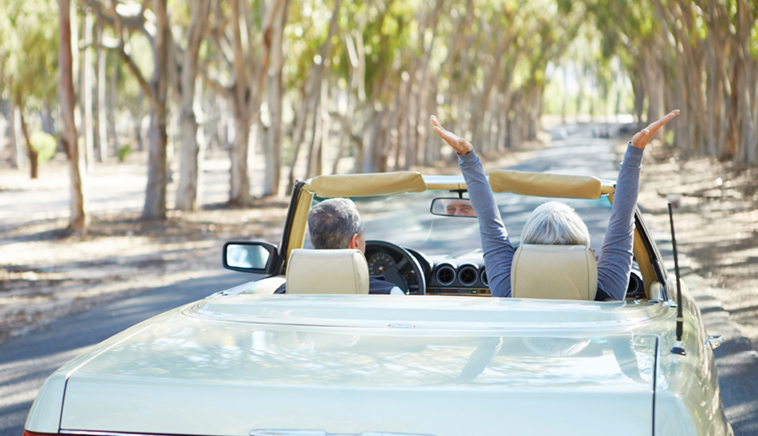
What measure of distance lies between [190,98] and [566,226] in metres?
14.2

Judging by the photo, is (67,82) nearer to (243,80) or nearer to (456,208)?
(243,80)

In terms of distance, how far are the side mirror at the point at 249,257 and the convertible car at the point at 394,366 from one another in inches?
36.9

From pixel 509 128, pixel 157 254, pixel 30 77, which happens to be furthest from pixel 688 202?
pixel 509 128

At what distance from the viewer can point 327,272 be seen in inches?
111

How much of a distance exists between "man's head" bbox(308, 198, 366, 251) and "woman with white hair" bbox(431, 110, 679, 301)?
0.48 metres

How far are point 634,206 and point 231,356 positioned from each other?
169 centimetres

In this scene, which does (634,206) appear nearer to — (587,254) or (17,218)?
(587,254)

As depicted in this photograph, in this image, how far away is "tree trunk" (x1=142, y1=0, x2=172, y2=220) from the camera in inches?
590

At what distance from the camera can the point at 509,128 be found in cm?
5525

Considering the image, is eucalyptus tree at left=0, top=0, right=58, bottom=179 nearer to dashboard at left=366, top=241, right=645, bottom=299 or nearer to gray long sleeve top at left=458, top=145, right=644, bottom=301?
dashboard at left=366, top=241, right=645, bottom=299

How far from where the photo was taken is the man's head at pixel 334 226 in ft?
10.2

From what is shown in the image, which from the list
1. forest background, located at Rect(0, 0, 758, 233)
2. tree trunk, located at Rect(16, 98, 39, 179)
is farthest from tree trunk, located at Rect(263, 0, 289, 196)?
tree trunk, located at Rect(16, 98, 39, 179)

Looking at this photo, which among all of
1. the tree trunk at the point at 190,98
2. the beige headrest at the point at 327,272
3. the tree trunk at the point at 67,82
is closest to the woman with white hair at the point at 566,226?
the beige headrest at the point at 327,272

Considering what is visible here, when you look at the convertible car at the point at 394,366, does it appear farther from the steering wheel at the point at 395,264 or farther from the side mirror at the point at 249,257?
the steering wheel at the point at 395,264
